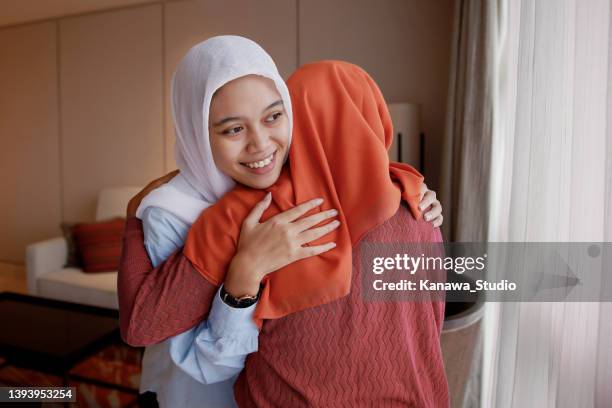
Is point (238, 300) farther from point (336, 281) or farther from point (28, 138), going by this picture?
point (28, 138)

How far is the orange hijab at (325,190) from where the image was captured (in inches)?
29.6

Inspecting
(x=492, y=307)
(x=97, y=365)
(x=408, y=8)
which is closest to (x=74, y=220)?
(x=97, y=365)

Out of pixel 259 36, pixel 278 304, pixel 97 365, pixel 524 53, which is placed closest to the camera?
pixel 278 304

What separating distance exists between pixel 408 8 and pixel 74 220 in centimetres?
393

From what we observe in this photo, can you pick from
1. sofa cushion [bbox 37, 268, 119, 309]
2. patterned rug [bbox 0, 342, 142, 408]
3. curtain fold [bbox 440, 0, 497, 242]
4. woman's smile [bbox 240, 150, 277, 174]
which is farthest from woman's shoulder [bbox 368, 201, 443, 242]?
sofa cushion [bbox 37, 268, 119, 309]

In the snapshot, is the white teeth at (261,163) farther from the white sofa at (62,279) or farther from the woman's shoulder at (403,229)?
the white sofa at (62,279)

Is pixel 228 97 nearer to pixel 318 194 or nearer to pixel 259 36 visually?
pixel 318 194

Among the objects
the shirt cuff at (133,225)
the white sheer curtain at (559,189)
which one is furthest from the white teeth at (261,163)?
the white sheer curtain at (559,189)

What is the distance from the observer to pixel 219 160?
33.7 inches

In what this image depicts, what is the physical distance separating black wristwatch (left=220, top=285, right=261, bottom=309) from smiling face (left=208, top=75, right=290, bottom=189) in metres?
0.22

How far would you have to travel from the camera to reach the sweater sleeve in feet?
2.52

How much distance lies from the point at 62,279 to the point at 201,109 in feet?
10.00

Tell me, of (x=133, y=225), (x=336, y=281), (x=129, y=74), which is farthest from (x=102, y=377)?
(x=129, y=74)

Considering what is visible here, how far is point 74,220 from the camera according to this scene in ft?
15.0
